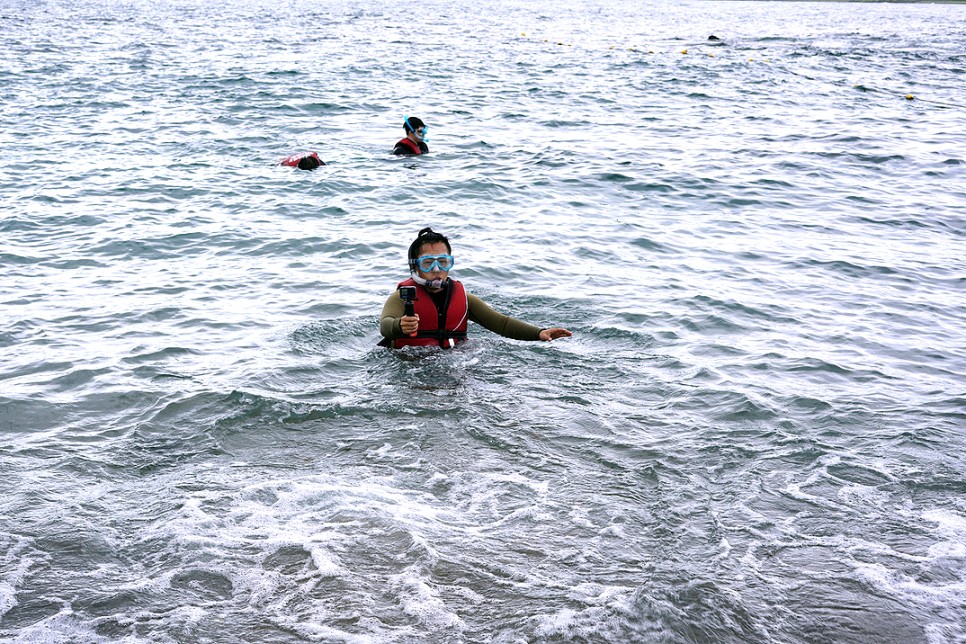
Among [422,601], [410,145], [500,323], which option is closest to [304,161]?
[410,145]

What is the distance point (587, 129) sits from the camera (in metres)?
23.0

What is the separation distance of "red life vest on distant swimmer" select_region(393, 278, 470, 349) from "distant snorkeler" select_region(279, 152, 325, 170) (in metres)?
9.52

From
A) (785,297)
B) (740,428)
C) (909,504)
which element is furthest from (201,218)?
(909,504)

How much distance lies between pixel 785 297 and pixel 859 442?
4.15 m

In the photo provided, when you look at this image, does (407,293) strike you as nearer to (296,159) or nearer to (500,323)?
(500,323)

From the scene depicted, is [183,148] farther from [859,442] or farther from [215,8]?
[215,8]

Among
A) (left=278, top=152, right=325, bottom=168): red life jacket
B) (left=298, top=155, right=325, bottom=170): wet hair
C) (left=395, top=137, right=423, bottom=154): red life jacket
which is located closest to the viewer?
(left=298, top=155, right=325, bottom=170): wet hair

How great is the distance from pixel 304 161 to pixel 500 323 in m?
9.86

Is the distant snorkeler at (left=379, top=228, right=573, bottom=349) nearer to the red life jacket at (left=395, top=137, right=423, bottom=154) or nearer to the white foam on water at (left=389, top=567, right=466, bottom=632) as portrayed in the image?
the white foam on water at (left=389, top=567, right=466, bottom=632)

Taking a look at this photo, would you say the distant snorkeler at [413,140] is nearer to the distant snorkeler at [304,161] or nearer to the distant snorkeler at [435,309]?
the distant snorkeler at [304,161]

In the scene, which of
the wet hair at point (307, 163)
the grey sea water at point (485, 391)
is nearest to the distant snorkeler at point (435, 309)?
the grey sea water at point (485, 391)

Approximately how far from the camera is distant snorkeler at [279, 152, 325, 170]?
1753 centimetres

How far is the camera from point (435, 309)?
28.6 ft

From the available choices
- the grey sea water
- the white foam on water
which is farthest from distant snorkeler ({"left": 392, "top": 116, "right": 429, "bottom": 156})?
the white foam on water
